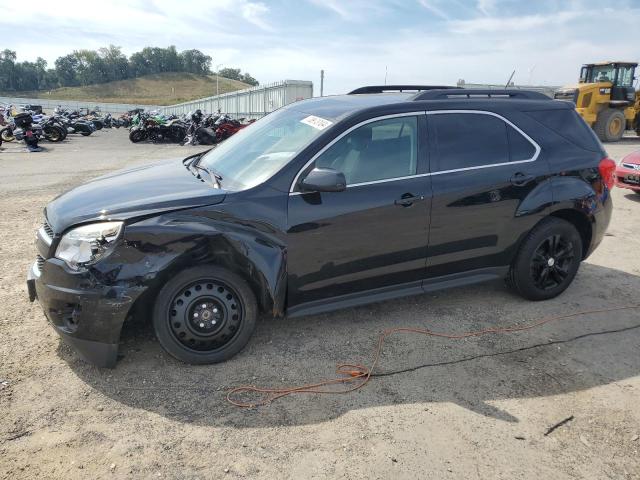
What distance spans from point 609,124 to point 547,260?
1825 cm

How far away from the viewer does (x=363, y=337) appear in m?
3.77

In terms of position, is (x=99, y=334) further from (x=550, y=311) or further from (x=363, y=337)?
(x=550, y=311)

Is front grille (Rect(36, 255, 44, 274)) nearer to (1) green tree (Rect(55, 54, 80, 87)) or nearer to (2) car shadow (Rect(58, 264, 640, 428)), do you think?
(2) car shadow (Rect(58, 264, 640, 428))

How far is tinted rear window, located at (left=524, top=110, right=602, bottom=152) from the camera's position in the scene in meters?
4.31

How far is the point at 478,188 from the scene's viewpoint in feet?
12.8

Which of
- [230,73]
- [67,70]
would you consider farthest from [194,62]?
[67,70]

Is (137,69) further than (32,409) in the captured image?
Yes

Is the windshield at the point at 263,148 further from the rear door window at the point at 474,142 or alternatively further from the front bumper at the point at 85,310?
the front bumper at the point at 85,310

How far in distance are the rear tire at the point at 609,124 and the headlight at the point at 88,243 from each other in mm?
20565

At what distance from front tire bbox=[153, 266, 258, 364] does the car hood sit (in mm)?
468

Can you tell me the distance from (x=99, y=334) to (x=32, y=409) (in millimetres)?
540

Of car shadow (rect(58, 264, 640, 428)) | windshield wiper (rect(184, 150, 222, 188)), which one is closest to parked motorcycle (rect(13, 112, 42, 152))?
windshield wiper (rect(184, 150, 222, 188))

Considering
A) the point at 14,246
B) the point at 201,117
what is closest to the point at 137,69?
the point at 201,117

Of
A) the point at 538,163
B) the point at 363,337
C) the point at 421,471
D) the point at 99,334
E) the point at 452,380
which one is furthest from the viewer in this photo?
the point at 538,163
